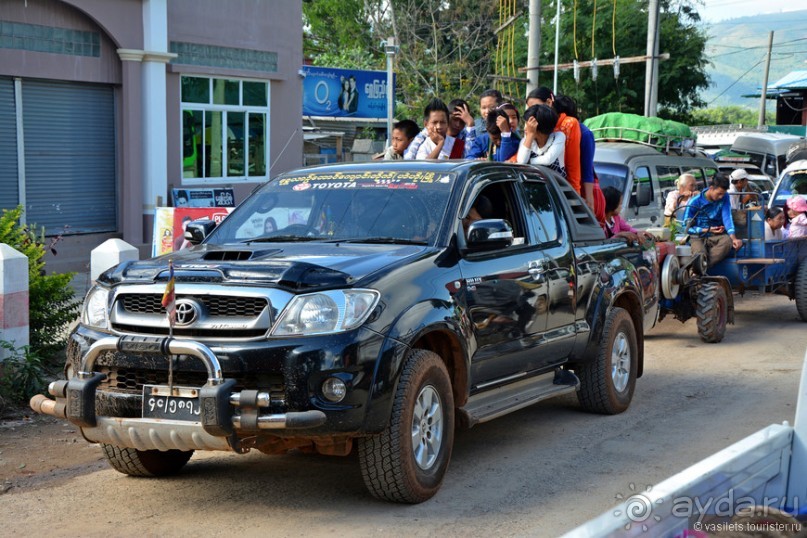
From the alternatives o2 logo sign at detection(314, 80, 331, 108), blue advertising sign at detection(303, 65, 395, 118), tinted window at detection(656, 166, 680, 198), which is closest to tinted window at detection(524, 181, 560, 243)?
tinted window at detection(656, 166, 680, 198)

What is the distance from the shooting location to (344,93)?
32.1 meters

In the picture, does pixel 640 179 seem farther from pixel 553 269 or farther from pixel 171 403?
pixel 171 403

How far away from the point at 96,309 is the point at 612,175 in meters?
9.57

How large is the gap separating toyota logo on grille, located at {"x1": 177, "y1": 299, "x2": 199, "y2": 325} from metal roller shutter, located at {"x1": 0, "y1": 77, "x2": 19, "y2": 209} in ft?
36.1

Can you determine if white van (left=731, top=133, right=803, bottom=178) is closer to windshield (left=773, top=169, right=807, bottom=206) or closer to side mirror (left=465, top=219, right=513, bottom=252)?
windshield (left=773, top=169, right=807, bottom=206)

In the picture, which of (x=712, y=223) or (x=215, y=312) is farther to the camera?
(x=712, y=223)

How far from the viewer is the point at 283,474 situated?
6492 mm

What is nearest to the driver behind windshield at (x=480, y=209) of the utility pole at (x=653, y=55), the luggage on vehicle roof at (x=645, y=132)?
the luggage on vehicle roof at (x=645, y=132)

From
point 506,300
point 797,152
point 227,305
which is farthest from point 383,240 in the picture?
point 797,152

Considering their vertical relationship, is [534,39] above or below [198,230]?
above

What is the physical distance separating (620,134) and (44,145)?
9284 mm

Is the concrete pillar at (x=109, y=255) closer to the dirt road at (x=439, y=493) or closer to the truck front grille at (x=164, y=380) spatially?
the dirt road at (x=439, y=493)

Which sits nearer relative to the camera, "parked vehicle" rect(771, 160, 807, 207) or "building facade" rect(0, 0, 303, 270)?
"building facade" rect(0, 0, 303, 270)

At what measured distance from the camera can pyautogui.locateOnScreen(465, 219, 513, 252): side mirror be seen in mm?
6395
